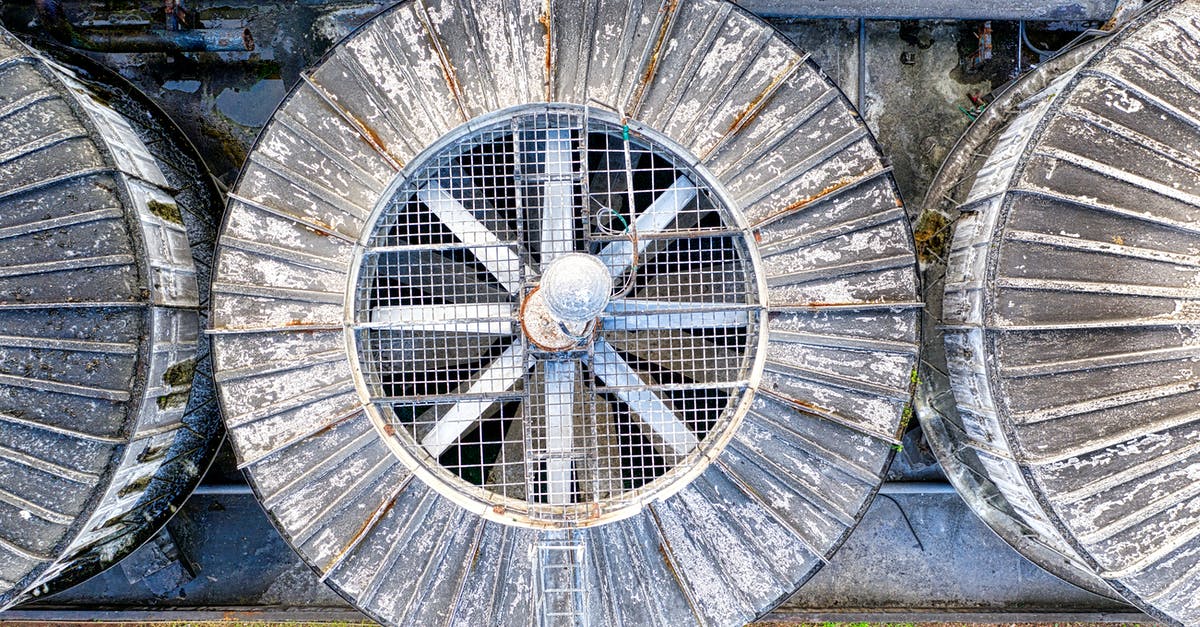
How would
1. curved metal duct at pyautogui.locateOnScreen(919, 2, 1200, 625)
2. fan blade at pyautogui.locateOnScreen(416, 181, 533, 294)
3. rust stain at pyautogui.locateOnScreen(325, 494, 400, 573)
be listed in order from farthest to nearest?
fan blade at pyautogui.locateOnScreen(416, 181, 533, 294), rust stain at pyautogui.locateOnScreen(325, 494, 400, 573), curved metal duct at pyautogui.locateOnScreen(919, 2, 1200, 625)

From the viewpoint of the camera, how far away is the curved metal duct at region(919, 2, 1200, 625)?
715 cm

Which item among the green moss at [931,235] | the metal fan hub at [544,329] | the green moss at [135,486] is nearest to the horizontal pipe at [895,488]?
the green moss at [135,486]

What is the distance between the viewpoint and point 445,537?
293 inches

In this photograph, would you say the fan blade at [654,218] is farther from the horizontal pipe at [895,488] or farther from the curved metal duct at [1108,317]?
the horizontal pipe at [895,488]

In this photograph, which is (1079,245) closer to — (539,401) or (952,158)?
(952,158)

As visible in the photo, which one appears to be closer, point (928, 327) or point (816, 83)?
point (816, 83)

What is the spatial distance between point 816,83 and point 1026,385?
3.49 m

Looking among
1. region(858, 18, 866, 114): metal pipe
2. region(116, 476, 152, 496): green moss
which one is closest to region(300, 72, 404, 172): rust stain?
region(116, 476, 152, 496): green moss

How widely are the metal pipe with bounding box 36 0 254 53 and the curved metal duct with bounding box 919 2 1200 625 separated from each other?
9.36 metres

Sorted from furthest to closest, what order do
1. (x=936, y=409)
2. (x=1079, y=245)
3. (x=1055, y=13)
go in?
(x=1055, y=13) → (x=936, y=409) → (x=1079, y=245)

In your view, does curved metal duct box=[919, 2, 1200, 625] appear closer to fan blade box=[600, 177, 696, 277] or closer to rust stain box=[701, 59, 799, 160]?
rust stain box=[701, 59, 799, 160]

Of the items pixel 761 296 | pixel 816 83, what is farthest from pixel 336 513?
pixel 816 83

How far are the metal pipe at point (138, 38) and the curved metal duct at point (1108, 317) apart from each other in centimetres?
936

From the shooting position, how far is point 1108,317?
283 inches
